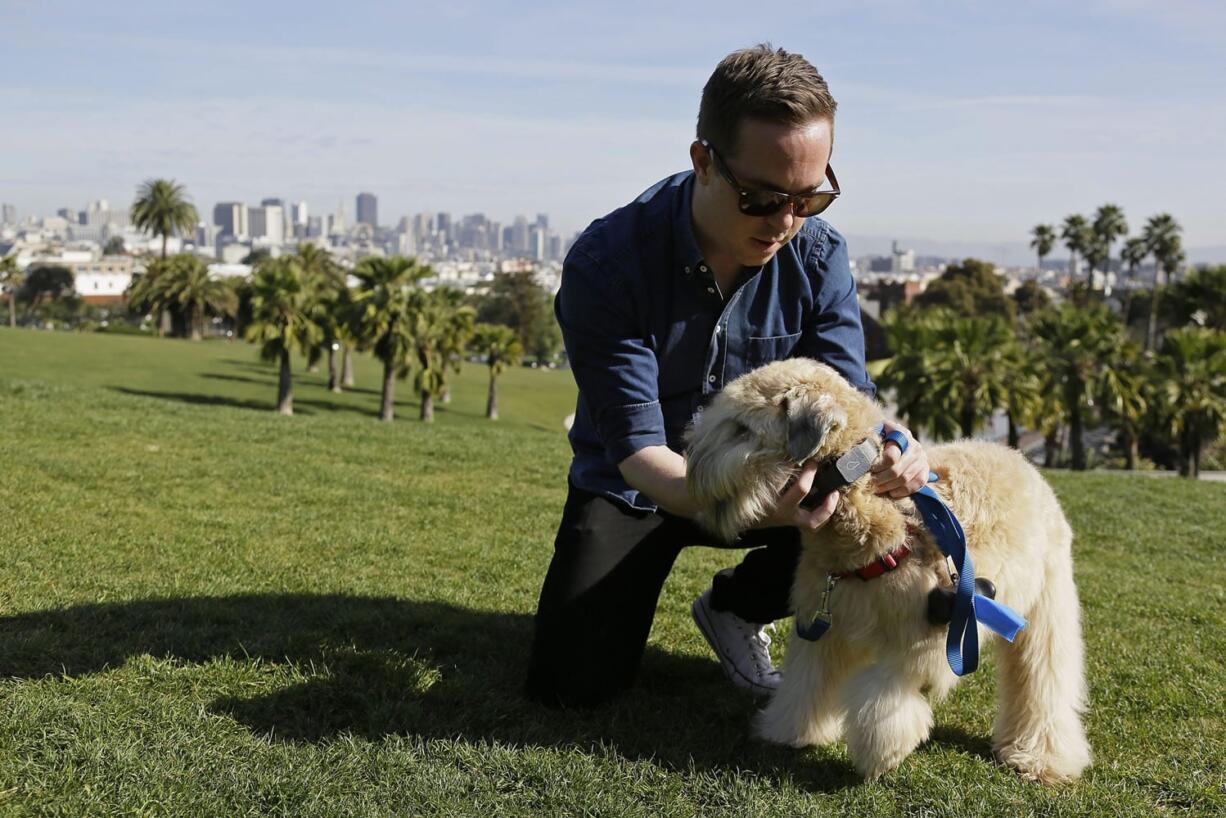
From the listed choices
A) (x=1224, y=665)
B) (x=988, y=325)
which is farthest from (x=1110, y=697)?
(x=988, y=325)

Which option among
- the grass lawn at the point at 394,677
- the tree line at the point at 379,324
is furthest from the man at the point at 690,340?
the tree line at the point at 379,324

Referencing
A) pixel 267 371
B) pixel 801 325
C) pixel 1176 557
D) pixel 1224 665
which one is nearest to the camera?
pixel 801 325

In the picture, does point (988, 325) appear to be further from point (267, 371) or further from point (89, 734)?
point (267, 371)

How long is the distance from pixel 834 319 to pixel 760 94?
1.41 metres

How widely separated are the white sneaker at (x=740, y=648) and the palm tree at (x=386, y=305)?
3828 centimetres

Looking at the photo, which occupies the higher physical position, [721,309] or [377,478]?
[721,309]

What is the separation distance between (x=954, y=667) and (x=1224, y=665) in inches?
120

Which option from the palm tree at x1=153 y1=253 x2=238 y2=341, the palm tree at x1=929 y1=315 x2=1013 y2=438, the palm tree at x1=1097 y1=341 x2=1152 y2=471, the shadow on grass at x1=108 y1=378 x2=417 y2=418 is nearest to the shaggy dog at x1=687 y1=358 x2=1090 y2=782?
the palm tree at x1=929 y1=315 x2=1013 y2=438

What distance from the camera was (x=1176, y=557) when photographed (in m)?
9.13

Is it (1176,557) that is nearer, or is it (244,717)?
(244,717)

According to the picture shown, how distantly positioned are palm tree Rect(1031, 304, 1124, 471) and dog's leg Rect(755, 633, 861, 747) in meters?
38.5

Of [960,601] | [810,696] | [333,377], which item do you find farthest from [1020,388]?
[333,377]

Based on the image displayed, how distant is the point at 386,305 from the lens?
4325 centimetres

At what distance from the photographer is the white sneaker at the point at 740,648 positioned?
509 centimetres
